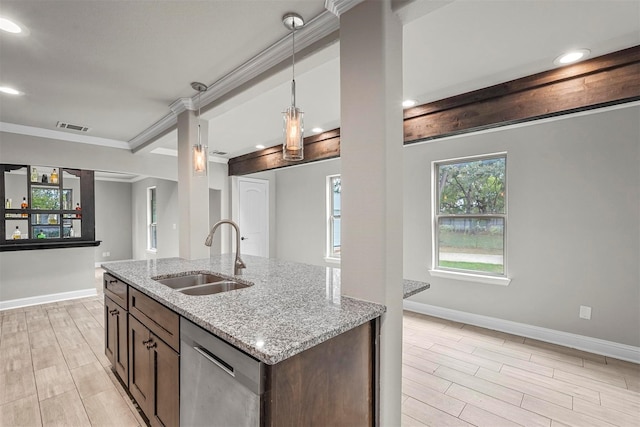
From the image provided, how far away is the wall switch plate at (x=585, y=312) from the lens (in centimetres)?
314

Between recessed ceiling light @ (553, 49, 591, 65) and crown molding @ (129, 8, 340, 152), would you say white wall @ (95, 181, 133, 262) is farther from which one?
recessed ceiling light @ (553, 49, 591, 65)

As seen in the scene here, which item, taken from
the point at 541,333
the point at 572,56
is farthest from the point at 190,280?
the point at 541,333

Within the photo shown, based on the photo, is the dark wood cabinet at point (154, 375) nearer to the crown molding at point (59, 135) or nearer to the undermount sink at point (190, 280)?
the undermount sink at point (190, 280)

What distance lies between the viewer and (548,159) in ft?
11.0

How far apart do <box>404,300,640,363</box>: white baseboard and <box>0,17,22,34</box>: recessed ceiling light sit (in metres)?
4.79

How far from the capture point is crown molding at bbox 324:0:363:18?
161 cm

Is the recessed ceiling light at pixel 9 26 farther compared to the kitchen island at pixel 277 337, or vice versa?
the recessed ceiling light at pixel 9 26

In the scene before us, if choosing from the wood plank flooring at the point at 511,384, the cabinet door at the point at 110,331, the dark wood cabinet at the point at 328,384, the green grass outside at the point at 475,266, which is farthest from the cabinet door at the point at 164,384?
the green grass outside at the point at 475,266

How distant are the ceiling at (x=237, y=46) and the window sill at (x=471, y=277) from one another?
2271mm

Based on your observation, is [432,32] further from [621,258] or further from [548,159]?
[621,258]

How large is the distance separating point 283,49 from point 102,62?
1.45 meters

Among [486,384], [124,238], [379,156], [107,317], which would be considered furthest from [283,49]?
[124,238]

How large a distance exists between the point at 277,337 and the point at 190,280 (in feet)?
5.10

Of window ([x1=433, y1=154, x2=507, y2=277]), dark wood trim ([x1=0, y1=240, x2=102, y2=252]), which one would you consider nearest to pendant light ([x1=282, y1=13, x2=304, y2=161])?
window ([x1=433, y1=154, x2=507, y2=277])
